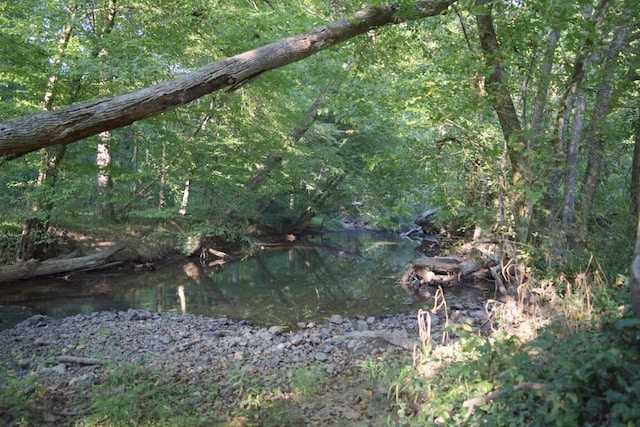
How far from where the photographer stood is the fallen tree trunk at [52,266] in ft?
36.4

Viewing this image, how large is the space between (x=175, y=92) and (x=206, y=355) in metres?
3.23

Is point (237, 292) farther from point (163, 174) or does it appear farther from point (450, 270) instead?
point (450, 270)

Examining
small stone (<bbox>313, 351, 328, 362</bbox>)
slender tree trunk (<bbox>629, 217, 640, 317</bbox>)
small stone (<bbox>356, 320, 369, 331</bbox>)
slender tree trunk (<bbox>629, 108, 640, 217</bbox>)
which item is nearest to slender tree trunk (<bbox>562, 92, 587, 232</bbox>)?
slender tree trunk (<bbox>629, 108, 640, 217</bbox>)

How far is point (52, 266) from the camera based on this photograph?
12.0m

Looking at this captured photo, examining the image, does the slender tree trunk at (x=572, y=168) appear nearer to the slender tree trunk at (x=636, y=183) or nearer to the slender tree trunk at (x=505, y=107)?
the slender tree trunk at (x=636, y=183)

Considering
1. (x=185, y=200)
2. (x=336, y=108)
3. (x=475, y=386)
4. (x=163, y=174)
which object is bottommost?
(x=475, y=386)

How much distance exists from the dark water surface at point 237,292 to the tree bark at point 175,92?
16.4ft

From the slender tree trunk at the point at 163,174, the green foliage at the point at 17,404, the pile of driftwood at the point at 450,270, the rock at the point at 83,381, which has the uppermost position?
the slender tree trunk at the point at 163,174

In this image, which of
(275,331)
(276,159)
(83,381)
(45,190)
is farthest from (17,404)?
(276,159)

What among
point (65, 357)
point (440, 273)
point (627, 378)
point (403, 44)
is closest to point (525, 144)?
point (403, 44)

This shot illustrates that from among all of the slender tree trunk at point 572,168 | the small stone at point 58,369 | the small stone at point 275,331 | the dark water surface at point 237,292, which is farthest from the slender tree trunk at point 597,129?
the small stone at point 58,369

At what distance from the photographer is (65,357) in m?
5.40

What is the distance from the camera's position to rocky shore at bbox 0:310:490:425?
3900 millimetres

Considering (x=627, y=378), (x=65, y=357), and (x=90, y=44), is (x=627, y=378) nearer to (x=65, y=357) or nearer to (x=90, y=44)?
(x=65, y=357)
